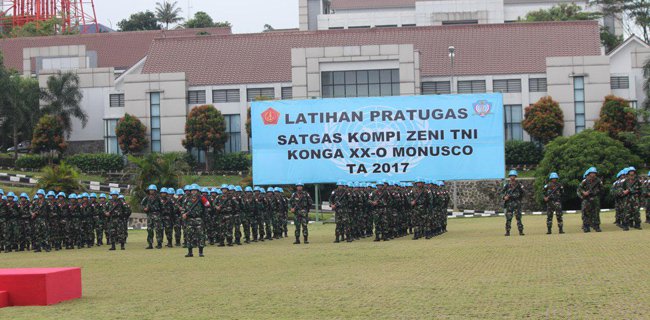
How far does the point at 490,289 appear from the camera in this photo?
17.0 m

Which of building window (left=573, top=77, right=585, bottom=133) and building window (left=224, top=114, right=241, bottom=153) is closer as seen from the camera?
building window (left=573, top=77, right=585, bottom=133)

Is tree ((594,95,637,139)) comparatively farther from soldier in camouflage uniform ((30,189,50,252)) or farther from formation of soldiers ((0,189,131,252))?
soldier in camouflage uniform ((30,189,50,252))

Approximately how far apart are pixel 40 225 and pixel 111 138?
41133mm

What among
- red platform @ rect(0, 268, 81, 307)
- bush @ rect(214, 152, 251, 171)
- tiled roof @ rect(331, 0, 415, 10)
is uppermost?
tiled roof @ rect(331, 0, 415, 10)

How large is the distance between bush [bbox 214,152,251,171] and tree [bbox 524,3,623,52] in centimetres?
4206

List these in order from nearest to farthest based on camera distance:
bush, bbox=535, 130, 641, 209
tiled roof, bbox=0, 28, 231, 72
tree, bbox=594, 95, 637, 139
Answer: bush, bbox=535, 130, 641, 209 → tree, bbox=594, 95, 637, 139 → tiled roof, bbox=0, 28, 231, 72

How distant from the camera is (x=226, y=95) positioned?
73.4m

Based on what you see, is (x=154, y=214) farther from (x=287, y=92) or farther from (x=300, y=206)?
(x=287, y=92)

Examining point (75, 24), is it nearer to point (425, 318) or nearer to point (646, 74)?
point (646, 74)

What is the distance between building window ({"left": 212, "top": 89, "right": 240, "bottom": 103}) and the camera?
241 feet

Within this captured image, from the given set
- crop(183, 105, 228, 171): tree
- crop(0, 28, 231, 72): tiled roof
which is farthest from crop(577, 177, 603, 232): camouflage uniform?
crop(0, 28, 231, 72): tiled roof

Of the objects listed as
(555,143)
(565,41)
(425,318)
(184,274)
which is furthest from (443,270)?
(565,41)

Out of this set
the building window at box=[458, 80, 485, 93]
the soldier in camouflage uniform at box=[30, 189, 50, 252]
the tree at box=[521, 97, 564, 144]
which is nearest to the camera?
the soldier in camouflage uniform at box=[30, 189, 50, 252]

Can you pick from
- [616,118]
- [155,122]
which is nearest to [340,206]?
[616,118]
